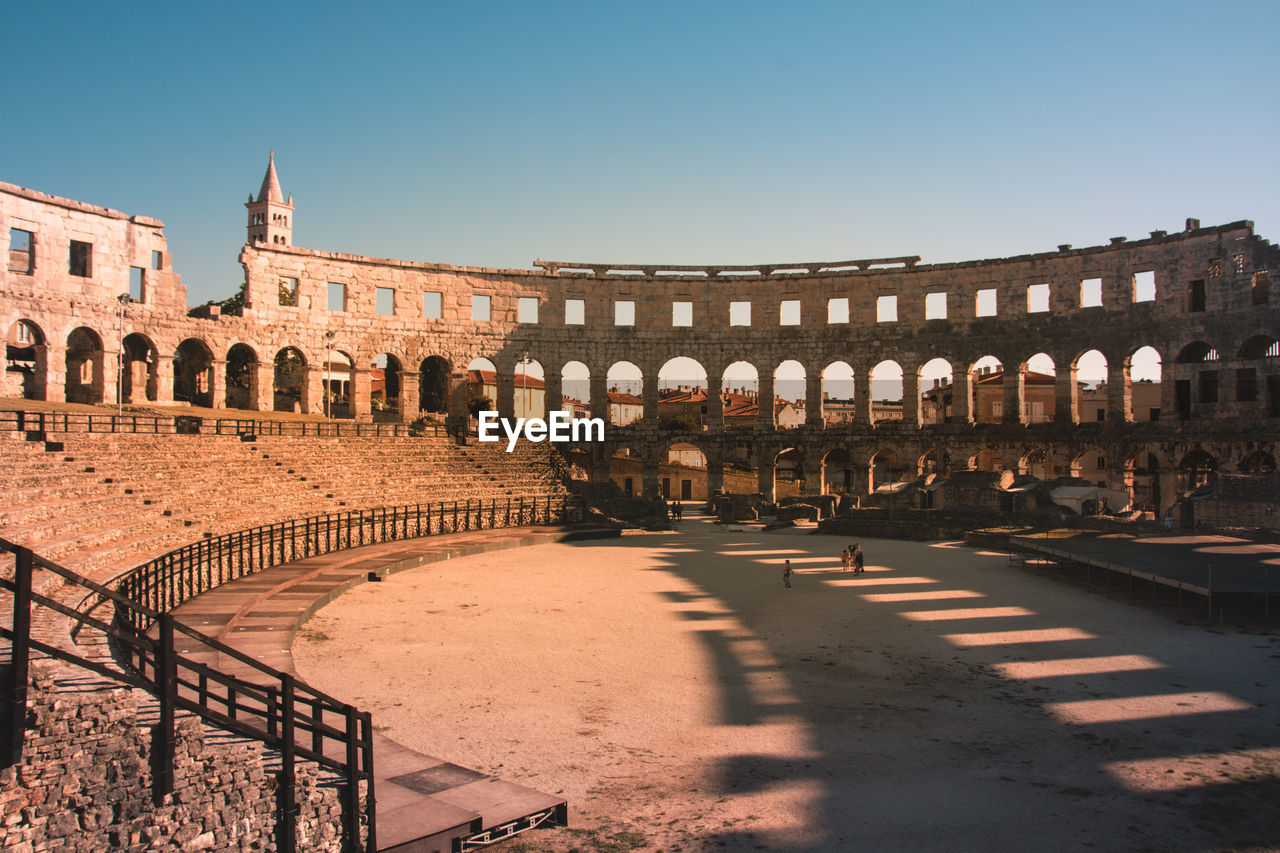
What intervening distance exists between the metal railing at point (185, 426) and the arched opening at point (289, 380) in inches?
214

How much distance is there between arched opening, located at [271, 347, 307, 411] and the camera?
39.2 metres

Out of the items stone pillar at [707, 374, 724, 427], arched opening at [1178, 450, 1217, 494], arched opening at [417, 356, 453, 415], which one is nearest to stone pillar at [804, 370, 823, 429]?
stone pillar at [707, 374, 724, 427]

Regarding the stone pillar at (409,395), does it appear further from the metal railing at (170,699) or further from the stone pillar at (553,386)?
the metal railing at (170,699)

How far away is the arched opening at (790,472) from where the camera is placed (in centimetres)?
5428

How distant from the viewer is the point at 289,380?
5769cm

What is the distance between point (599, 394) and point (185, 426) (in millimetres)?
20667

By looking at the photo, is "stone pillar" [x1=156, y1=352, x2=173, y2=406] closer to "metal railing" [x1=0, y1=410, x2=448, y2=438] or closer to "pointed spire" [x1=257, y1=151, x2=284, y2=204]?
"metal railing" [x1=0, y1=410, x2=448, y2=438]

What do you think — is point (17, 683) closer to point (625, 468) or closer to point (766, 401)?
point (766, 401)

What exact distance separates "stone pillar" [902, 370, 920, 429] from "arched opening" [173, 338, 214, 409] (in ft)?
98.9

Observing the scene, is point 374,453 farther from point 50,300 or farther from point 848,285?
point 848,285

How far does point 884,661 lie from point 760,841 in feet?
21.2

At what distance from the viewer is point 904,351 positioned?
4072 cm

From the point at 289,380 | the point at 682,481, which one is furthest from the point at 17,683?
the point at 289,380

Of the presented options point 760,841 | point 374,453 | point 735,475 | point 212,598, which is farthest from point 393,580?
point 735,475
